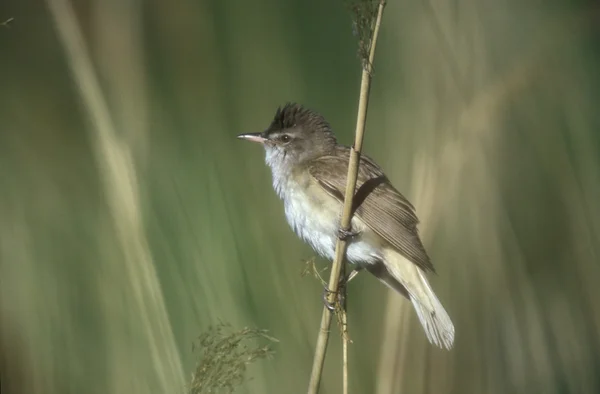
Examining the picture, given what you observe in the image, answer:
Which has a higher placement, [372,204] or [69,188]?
[69,188]

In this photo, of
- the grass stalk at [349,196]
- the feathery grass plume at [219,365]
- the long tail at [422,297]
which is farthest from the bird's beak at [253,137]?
the feathery grass plume at [219,365]

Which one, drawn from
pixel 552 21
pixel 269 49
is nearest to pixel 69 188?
pixel 269 49

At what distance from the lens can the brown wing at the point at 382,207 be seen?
101 inches

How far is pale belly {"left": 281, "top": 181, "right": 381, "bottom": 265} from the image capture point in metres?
2.74

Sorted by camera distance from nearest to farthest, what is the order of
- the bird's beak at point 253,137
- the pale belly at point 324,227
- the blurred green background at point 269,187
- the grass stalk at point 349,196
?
1. the grass stalk at point 349,196
2. the blurred green background at point 269,187
3. the pale belly at point 324,227
4. the bird's beak at point 253,137

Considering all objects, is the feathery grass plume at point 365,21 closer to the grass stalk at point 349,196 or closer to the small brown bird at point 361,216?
the grass stalk at point 349,196

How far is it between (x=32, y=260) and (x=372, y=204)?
1136mm

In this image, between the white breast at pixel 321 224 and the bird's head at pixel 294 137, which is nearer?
the white breast at pixel 321 224

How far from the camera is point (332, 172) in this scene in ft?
9.32

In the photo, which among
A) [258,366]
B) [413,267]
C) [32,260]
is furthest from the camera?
[413,267]

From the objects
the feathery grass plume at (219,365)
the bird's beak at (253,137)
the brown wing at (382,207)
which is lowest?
the feathery grass plume at (219,365)

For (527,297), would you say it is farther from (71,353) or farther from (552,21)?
(71,353)

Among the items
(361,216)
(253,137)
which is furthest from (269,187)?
(361,216)

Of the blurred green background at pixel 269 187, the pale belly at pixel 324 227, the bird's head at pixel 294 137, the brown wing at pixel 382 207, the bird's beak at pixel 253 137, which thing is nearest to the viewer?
the blurred green background at pixel 269 187
